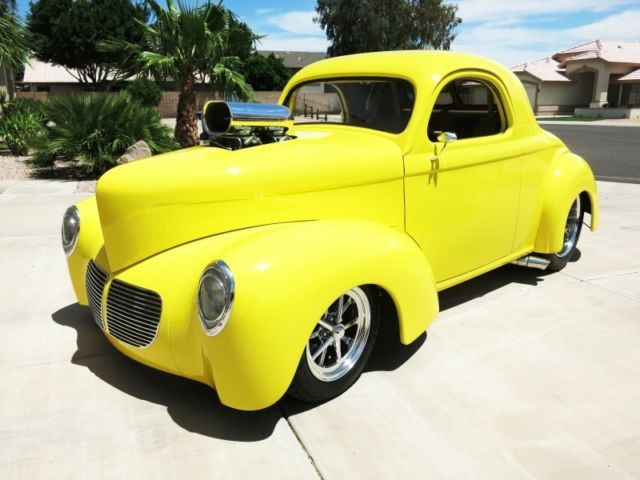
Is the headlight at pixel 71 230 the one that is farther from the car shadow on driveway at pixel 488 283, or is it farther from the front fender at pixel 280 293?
the car shadow on driveway at pixel 488 283

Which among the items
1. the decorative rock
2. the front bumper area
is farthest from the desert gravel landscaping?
the front bumper area

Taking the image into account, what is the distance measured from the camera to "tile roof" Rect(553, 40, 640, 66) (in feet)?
121

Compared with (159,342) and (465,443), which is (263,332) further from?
(465,443)

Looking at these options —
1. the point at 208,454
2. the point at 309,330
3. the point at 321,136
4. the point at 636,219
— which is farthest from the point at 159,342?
the point at 636,219

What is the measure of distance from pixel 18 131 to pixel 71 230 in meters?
10.3

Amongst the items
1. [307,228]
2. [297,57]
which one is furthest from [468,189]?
[297,57]

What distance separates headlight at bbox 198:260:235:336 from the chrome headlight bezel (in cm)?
138

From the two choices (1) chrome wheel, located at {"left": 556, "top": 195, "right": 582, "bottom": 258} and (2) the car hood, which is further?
(1) chrome wheel, located at {"left": 556, "top": 195, "right": 582, "bottom": 258}

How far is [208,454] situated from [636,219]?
6.02 m

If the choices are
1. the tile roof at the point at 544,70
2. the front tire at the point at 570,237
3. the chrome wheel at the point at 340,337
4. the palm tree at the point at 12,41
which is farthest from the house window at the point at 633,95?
the chrome wheel at the point at 340,337

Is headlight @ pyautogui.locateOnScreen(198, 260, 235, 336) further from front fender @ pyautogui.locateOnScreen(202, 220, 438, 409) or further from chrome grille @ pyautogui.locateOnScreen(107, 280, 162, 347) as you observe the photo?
chrome grille @ pyautogui.locateOnScreen(107, 280, 162, 347)

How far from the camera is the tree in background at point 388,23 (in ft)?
142

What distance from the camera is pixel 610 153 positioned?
1409 centimetres

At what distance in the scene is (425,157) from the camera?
325 centimetres
